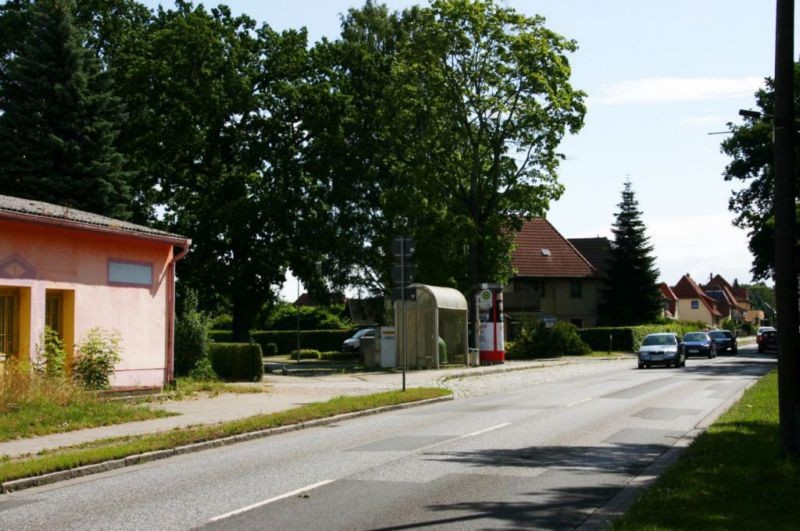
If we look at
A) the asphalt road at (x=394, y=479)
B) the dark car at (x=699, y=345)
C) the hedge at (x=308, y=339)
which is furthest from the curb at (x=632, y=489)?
the hedge at (x=308, y=339)

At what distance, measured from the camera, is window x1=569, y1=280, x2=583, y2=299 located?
257ft

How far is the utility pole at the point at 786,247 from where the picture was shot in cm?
1137

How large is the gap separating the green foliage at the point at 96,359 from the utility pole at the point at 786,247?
13934 mm

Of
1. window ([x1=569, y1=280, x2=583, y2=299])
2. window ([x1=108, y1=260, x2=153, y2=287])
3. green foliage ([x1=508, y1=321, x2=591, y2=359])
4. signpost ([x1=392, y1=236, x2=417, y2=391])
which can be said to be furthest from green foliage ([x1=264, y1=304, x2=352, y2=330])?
window ([x1=108, y1=260, x2=153, y2=287])

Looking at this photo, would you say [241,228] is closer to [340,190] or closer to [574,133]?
[340,190]

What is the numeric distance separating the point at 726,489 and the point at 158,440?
26.4 feet

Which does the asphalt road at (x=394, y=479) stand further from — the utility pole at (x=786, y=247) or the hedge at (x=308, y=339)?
the hedge at (x=308, y=339)

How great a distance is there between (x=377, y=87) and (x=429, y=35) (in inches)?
146

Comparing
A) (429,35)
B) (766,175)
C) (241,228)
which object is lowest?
(241,228)

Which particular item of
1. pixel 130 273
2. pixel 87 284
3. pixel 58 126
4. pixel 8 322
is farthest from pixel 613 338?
pixel 8 322

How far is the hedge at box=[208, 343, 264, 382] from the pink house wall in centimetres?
567

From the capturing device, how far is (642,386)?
27734mm

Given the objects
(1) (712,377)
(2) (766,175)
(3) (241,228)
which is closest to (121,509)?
(1) (712,377)

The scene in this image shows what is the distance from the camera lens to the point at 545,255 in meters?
78.1
